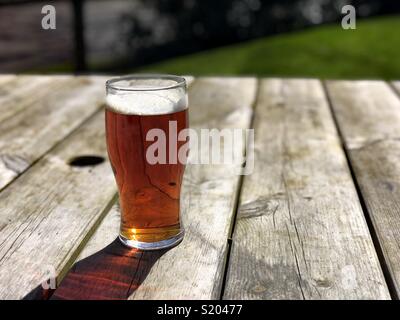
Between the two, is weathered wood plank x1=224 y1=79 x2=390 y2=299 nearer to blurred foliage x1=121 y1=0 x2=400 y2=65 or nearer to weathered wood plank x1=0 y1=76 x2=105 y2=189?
weathered wood plank x1=0 y1=76 x2=105 y2=189

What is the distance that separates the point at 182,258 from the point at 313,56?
5.14 metres

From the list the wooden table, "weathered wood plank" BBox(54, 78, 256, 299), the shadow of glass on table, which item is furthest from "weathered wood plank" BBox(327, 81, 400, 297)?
the shadow of glass on table

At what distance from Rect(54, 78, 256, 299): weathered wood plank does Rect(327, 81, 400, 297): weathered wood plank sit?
11.0 inches

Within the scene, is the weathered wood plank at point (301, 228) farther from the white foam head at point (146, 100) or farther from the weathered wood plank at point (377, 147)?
the white foam head at point (146, 100)

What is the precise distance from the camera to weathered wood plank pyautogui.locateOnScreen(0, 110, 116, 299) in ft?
3.52

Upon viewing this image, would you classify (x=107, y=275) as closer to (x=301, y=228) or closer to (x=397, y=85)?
(x=301, y=228)

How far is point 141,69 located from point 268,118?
5002mm

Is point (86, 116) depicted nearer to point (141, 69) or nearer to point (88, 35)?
point (141, 69)

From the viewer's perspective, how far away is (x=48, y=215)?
4.25ft

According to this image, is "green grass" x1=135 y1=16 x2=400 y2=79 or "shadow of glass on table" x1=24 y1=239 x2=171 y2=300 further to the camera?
"green grass" x1=135 y1=16 x2=400 y2=79

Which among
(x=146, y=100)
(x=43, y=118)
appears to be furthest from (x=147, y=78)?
(x=43, y=118)

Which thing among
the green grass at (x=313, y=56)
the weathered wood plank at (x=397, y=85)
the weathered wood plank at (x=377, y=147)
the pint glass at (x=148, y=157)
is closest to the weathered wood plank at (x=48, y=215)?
the pint glass at (x=148, y=157)

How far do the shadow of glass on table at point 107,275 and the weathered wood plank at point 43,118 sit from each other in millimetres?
455

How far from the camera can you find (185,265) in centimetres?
108
